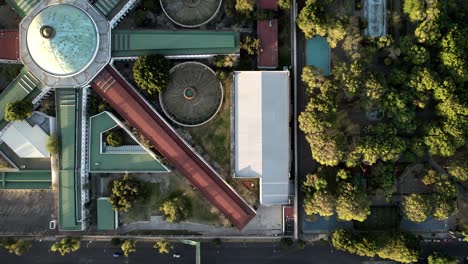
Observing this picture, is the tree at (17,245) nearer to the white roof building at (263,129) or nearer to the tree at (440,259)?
the white roof building at (263,129)

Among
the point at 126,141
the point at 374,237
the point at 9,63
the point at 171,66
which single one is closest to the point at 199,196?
the point at 126,141

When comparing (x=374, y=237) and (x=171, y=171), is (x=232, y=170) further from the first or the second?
(x=374, y=237)

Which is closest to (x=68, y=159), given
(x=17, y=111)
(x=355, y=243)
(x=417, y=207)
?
(x=17, y=111)

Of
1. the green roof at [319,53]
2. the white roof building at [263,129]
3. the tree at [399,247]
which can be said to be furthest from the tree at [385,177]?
the green roof at [319,53]

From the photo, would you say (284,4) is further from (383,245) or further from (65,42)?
(383,245)

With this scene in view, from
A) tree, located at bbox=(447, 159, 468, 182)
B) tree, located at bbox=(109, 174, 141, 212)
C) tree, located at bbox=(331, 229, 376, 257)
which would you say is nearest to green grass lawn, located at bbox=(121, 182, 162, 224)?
tree, located at bbox=(109, 174, 141, 212)

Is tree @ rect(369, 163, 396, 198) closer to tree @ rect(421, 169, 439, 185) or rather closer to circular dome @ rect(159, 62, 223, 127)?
tree @ rect(421, 169, 439, 185)
